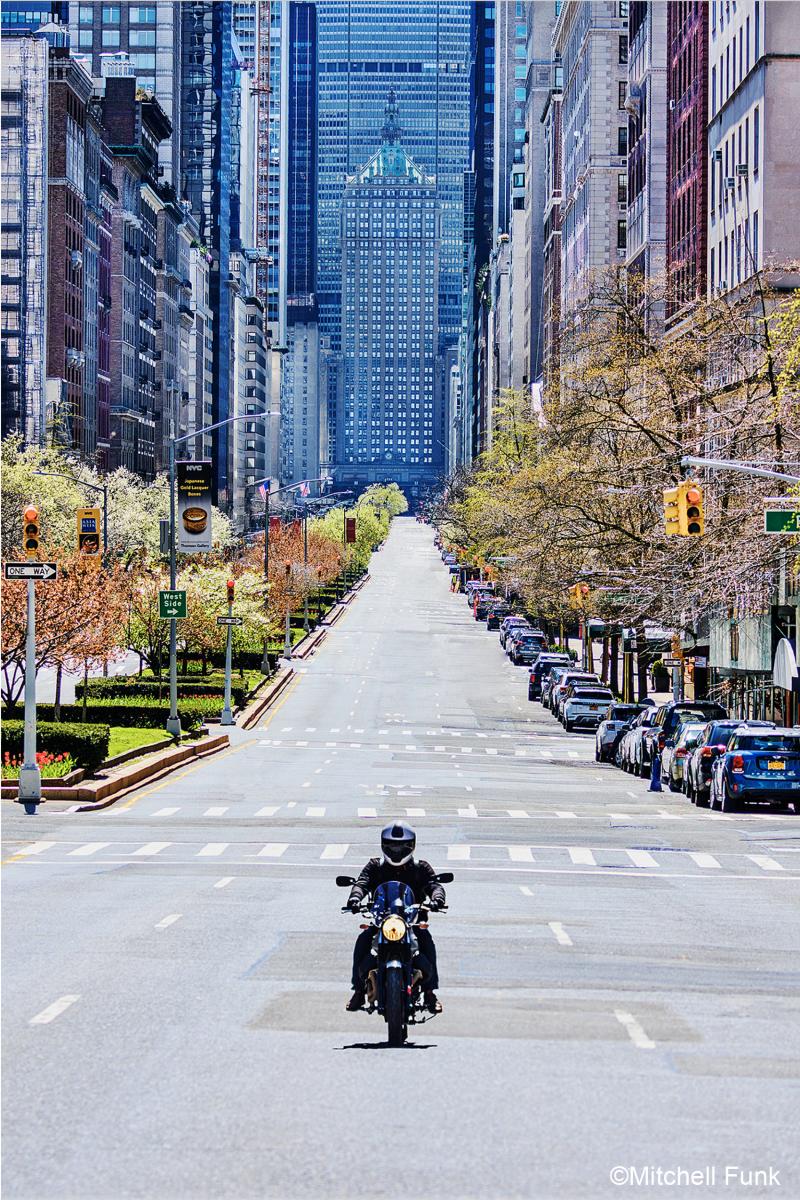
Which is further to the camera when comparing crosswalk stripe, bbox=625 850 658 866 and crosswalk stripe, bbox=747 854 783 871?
crosswalk stripe, bbox=625 850 658 866

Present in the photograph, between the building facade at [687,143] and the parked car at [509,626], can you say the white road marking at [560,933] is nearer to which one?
the building facade at [687,143]

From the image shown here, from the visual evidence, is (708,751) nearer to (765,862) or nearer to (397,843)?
(765,862)

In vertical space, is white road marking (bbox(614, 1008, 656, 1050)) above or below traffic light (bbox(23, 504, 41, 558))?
below

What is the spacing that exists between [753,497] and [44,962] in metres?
37.8

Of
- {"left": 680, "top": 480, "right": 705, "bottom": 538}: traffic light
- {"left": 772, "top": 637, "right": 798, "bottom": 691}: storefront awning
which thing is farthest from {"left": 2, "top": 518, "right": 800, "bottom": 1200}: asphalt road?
{"left": 772, "top": 637, "right": 798, "bottom": 691}: storefront awning

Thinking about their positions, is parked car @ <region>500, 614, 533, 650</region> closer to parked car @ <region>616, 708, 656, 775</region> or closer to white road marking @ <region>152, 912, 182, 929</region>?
parked car @ <region>616, 708, 656, 775</region>

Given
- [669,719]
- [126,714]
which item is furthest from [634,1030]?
[126,714]

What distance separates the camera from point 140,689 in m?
71.3

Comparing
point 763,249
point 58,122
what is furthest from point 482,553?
point 763,249

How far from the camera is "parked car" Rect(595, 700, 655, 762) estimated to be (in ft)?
182

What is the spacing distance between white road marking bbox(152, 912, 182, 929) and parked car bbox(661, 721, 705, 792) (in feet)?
76.6

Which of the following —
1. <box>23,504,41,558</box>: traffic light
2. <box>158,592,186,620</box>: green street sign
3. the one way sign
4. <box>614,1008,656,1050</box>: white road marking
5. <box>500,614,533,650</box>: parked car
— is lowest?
<box>614,1008,656,1050</box>: white road marking

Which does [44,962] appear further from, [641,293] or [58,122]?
[58,122]

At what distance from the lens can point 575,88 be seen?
16925 cm
